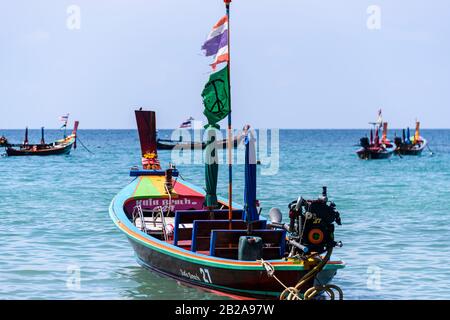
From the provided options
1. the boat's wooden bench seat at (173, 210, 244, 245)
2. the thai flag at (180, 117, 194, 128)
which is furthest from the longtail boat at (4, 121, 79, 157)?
the boat's wooden bench seat at (173, 210, 244, 245)

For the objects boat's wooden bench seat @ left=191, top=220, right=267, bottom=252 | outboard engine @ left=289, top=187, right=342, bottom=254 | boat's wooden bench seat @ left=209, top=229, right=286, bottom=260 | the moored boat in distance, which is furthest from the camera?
boat's wooden bench seat @ left=191, top=220, right=267, bottom=252

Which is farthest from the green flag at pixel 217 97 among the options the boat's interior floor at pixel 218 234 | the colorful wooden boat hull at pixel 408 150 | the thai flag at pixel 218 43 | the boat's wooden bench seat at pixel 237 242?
the colorful wooden boat hull at pixel 408 150

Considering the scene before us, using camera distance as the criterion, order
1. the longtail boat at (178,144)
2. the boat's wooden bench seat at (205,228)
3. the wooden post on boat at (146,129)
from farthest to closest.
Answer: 1. the longtail boat at (178,144)
2. the wooden post on boat at (146,129)
3. the boat's wooden bench seat at (205,228)

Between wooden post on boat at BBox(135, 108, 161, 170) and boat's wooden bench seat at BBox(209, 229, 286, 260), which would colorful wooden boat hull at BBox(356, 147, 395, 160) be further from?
boat's wooden bench seat at BBox(209, 229, 286, 260)

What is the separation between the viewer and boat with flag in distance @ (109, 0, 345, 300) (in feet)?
44.3

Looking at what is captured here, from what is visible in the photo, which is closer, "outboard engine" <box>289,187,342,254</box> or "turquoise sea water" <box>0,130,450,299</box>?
"outboard engine" <box>289,187,342,254</box>

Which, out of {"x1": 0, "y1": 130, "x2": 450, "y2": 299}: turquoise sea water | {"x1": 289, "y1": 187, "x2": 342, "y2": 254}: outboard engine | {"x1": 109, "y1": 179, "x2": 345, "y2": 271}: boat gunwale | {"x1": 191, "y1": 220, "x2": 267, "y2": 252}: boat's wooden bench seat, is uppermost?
{"x1": 289, "y1": 187, "x2": 342, "y2": 254}: outboard engine

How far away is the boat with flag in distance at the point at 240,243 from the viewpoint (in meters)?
13.5

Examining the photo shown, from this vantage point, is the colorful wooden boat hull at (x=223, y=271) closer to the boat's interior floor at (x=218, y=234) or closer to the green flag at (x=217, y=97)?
the boat's interior floor at (x=218, y=234)

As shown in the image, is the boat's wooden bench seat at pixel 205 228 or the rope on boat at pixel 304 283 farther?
the boat's wooden bench seat at pixel 205 228

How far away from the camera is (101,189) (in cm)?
4419

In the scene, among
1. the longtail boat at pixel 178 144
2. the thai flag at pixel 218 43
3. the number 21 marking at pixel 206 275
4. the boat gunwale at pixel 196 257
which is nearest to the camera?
the boat gunwale at pixel 196 257

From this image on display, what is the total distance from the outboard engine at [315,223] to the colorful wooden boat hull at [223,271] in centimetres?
45
